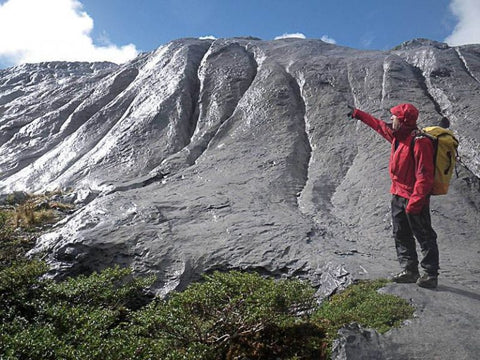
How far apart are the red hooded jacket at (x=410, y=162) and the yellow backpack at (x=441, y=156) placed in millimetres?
103

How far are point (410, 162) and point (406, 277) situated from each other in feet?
7.27

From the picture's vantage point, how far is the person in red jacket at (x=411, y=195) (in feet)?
26.6

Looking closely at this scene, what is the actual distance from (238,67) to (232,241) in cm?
1706

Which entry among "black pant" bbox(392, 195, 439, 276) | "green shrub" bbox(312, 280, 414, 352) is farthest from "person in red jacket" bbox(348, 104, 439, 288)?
"green shrub" bbox(312, 280, 414, 352)

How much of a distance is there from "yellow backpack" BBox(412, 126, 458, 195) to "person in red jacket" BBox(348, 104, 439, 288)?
0.10 meters

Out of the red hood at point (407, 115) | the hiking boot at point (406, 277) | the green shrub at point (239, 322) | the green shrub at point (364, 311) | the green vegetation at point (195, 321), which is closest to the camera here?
the green vegetation at point (195, 321)

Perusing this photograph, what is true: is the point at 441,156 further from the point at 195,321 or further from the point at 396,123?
the point at 195,321

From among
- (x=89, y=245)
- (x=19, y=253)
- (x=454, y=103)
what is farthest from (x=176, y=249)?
(x=454, y=103)

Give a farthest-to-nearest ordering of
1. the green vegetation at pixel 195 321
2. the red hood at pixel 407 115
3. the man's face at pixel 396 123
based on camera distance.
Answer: the man's face at pixel 396 123, the red hood at pixel 407 115, the green vegetation at pixel 195 321

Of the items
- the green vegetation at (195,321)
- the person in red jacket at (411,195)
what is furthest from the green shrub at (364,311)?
the person in red jacket at (411,195)

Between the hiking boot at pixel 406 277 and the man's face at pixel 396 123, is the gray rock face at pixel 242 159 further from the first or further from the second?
the man's face at pixel 396 123

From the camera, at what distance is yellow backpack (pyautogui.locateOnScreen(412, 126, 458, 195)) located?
26.7 ft

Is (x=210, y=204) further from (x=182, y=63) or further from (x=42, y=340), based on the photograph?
(x=182, y=63)

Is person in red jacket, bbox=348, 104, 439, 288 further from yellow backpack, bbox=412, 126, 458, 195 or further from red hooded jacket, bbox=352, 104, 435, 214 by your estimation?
yellow backpack, bbox=412, 126, 458, 195
